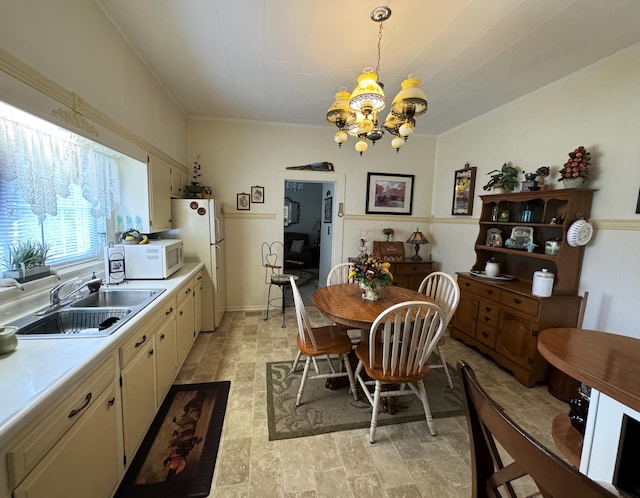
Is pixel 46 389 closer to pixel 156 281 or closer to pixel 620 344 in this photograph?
pixel 156 281

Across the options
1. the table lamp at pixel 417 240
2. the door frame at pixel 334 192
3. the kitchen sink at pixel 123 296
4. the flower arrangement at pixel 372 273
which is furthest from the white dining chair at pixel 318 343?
the table lamp at pixel 417 240

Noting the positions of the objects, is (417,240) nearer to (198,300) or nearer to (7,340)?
(198,300)

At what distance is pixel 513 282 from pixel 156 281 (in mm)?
3458

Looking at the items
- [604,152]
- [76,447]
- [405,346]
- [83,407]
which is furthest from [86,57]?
[604,152]

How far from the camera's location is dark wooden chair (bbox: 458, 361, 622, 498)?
1.50ft

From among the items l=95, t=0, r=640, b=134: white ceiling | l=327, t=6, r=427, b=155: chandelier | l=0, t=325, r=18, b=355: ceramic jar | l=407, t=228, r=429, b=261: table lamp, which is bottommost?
l=0, t=325, r=18, b=355: ceramic jar

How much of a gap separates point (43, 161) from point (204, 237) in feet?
5.99

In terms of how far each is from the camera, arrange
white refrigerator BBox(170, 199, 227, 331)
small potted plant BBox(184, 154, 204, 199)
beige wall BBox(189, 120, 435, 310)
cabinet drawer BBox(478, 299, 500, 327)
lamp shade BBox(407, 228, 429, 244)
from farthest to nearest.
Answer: lamp shade BBox(407, 228, 429, 244), beige wall BBox(189, 120, 435, 310), small potted plant BBox(184, 154, 204, 199), white refrigerator BBox(170, 199, 227, 331), cabinet drawer BBox(478, 299, 500, 327)

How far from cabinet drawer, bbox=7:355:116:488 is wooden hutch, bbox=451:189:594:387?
3.02 m

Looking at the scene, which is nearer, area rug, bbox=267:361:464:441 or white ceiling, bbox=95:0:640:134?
white ceiling, bbox=95:0:640:134

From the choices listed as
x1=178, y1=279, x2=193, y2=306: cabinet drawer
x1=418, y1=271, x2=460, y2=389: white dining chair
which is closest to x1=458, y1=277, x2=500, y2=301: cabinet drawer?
x1=418, y1=271, x2=460, y2=389: white dining chair

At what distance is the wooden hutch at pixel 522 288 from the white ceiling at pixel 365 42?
1074 millimetres

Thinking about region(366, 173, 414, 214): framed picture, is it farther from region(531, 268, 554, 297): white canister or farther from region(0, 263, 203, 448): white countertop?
region(0, 263, 203, 448): white countertop

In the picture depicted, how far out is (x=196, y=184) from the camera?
3467mm
